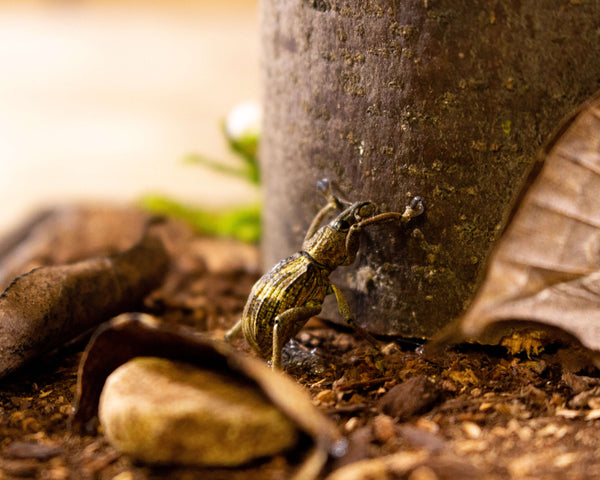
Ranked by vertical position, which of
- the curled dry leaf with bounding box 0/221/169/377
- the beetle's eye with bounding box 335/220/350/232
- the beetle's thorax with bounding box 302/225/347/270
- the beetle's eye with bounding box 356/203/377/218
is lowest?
the curled dry leaf with bounding box 0/221/169/377

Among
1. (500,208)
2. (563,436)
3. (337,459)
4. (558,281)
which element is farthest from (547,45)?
(337,459)

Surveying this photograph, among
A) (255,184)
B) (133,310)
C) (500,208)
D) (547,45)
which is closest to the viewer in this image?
(547,45)

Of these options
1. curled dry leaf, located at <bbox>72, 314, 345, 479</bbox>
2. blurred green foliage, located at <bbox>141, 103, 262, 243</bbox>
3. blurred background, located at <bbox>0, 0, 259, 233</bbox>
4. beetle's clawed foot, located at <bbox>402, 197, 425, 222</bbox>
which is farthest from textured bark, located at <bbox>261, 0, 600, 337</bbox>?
blurred background, located at <bbox>0, 0, 259, 233</bbox>

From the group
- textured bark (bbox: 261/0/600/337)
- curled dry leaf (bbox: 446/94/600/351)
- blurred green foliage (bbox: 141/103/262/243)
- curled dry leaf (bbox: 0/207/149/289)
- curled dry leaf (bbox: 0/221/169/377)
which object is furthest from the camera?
blurred green foliage (bbox: 141/103/262/243)

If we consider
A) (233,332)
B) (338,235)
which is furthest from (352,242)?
(233,332)

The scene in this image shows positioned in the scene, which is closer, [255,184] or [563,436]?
[563,436]

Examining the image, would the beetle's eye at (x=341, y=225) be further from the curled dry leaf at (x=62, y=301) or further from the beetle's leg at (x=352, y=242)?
the curled dry leaf at (x=62, y=301)

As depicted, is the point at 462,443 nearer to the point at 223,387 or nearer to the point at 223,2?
the point at 223,387

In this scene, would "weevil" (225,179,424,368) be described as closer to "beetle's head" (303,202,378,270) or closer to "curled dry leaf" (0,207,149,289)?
"beetle's head" (303,202,378,270)
